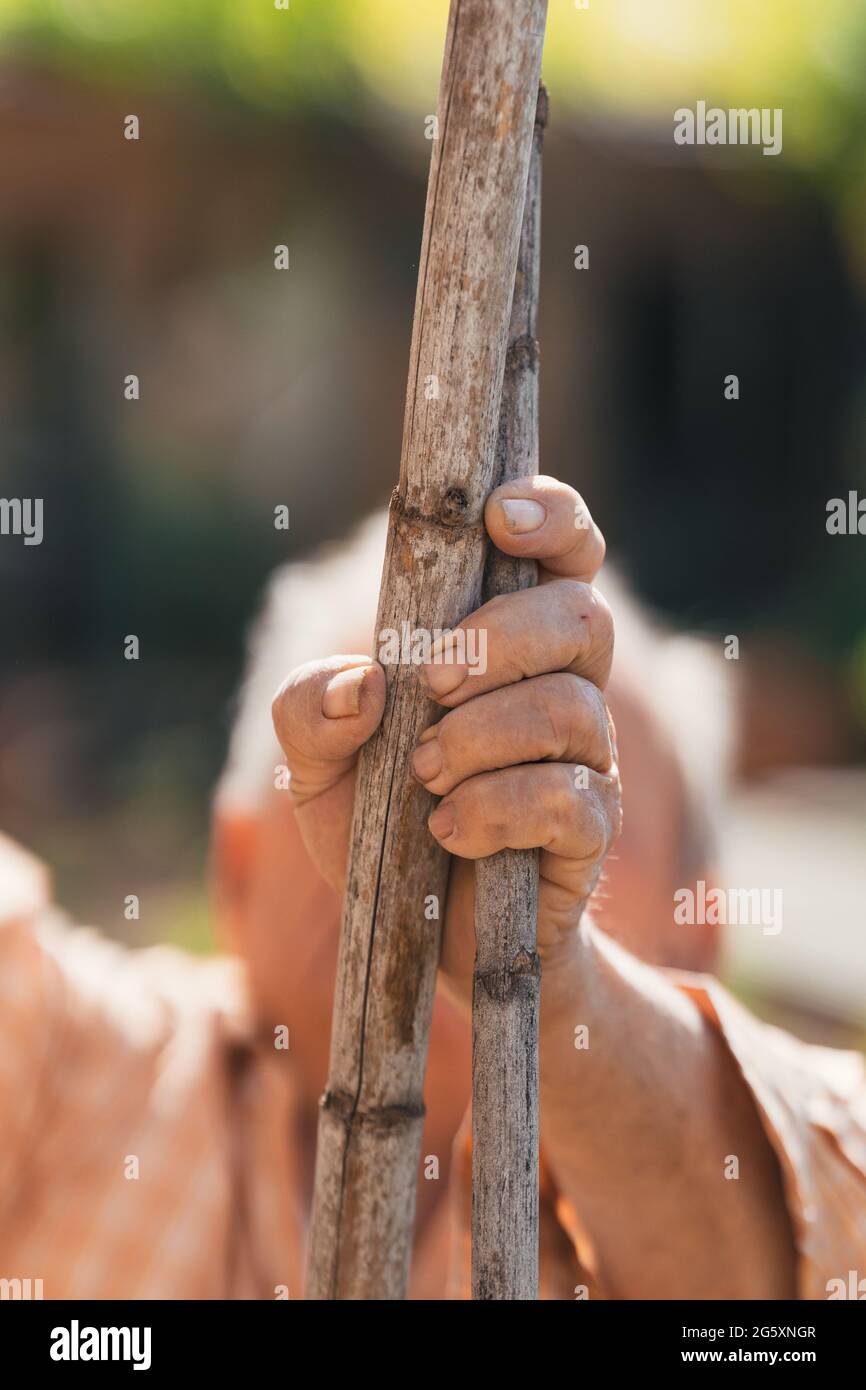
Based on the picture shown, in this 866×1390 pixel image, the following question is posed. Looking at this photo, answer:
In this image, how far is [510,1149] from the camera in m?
0.60

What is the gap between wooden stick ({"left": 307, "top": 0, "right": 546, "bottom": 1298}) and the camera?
562 mm

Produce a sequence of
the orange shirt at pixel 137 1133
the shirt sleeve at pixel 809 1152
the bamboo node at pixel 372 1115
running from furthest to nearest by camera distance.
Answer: the orange shirt at pixel 137 1133 < the shirt sleeve at pixel 809 1152 < the bamboo node at pixel 372 1115

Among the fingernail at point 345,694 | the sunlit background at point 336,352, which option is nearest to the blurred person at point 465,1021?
the fingernail at point 345,694

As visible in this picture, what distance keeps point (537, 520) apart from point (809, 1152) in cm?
54

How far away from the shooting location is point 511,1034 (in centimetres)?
60

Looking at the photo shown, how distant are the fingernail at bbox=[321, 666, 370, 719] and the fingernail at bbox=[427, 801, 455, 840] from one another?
0.07m

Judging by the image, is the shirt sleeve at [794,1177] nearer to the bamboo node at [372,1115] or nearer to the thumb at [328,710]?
the bamboo node at [372,1115]

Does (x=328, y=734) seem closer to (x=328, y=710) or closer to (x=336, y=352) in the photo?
(x=328, y=710)

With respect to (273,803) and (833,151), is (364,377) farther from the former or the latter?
(273,803)

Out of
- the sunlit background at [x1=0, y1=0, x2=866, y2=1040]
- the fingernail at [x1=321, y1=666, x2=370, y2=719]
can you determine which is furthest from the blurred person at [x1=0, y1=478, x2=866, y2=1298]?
the sunlit background at [x1=0, y1=0, x2=866, y2=1040]

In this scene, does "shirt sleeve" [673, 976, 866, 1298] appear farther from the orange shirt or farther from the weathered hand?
the weathered hand

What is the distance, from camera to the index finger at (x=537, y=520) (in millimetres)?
606

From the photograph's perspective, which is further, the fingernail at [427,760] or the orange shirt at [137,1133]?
the orange shirt at [137,1133]

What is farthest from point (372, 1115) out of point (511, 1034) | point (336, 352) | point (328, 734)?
point (336, 352)
